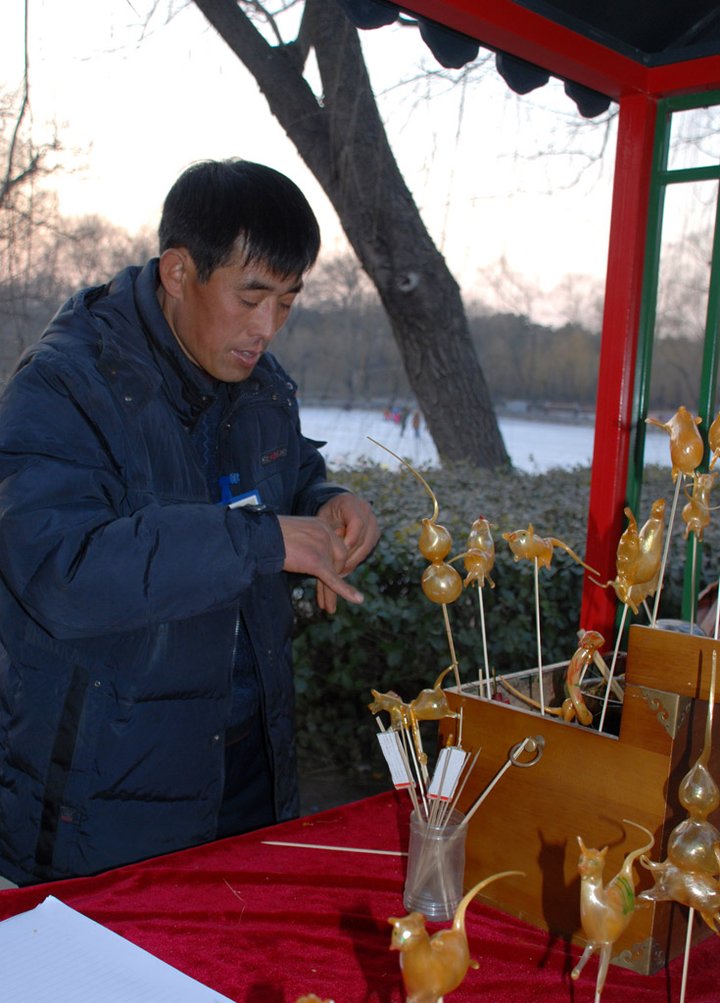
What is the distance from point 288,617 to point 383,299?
2.92 metres

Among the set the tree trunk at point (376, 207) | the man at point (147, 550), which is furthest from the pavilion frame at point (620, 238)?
the tree trunk at point (376, 207)

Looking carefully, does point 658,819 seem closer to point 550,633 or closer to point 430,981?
point 430,981

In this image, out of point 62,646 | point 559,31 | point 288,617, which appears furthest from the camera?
point 559,31

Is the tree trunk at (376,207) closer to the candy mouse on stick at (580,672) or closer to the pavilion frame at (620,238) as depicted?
the pavilion frame at (620,238)

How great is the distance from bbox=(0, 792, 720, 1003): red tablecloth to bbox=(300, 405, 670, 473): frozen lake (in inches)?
98.6

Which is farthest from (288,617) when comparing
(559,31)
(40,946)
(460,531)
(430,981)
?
(460,531)

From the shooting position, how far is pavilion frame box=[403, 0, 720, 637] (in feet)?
6.47

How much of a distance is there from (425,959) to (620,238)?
1815 mm

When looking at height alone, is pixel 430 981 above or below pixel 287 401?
below

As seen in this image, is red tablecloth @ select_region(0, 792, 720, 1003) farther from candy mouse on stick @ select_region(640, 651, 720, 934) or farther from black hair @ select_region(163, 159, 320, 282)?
black hair @ select_region(163, 159, 320, 282)

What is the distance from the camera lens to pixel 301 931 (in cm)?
107

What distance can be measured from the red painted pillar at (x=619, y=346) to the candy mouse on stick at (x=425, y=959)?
60.9 inches

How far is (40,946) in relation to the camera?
97 cm

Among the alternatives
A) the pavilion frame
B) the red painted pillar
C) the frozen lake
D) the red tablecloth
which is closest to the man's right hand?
the red tablecloth
